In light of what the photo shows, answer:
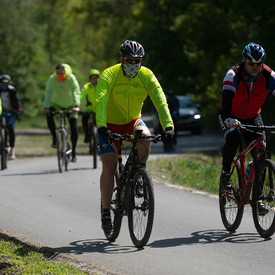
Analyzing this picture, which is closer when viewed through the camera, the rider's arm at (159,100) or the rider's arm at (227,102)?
the rider's arm at (159,100)

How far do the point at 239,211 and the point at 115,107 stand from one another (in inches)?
65.3

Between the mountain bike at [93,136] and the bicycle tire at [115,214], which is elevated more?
the mountain bike at [93,136]

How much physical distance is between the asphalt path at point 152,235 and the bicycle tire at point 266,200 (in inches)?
4.6

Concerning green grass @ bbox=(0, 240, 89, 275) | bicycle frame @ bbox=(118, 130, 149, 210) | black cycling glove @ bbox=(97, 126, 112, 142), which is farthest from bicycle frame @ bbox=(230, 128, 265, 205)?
green grass @ bbox=(0, 240, 89, 275)

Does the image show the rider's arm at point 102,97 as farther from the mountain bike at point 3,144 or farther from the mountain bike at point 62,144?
the mountain bike at point 3,144

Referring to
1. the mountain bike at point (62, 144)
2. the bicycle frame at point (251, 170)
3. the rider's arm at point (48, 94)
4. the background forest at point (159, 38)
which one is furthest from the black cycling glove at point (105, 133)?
the background forest at point (159, 38)

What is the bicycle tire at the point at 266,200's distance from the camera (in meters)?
7.71

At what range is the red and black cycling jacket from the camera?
26.1 ft

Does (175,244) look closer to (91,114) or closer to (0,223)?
(0,223)

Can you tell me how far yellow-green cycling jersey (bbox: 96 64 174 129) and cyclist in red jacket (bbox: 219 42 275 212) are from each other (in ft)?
2.11

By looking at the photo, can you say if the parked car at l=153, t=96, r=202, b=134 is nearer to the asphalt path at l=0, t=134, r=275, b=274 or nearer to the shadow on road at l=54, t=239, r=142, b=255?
Result: the asphalt path at l=0, t=134, r=275, b=274

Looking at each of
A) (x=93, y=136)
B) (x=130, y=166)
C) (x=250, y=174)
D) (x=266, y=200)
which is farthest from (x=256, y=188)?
(x=93, y=136)

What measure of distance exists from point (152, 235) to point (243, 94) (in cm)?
171

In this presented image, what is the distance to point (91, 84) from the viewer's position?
56.3 feet
